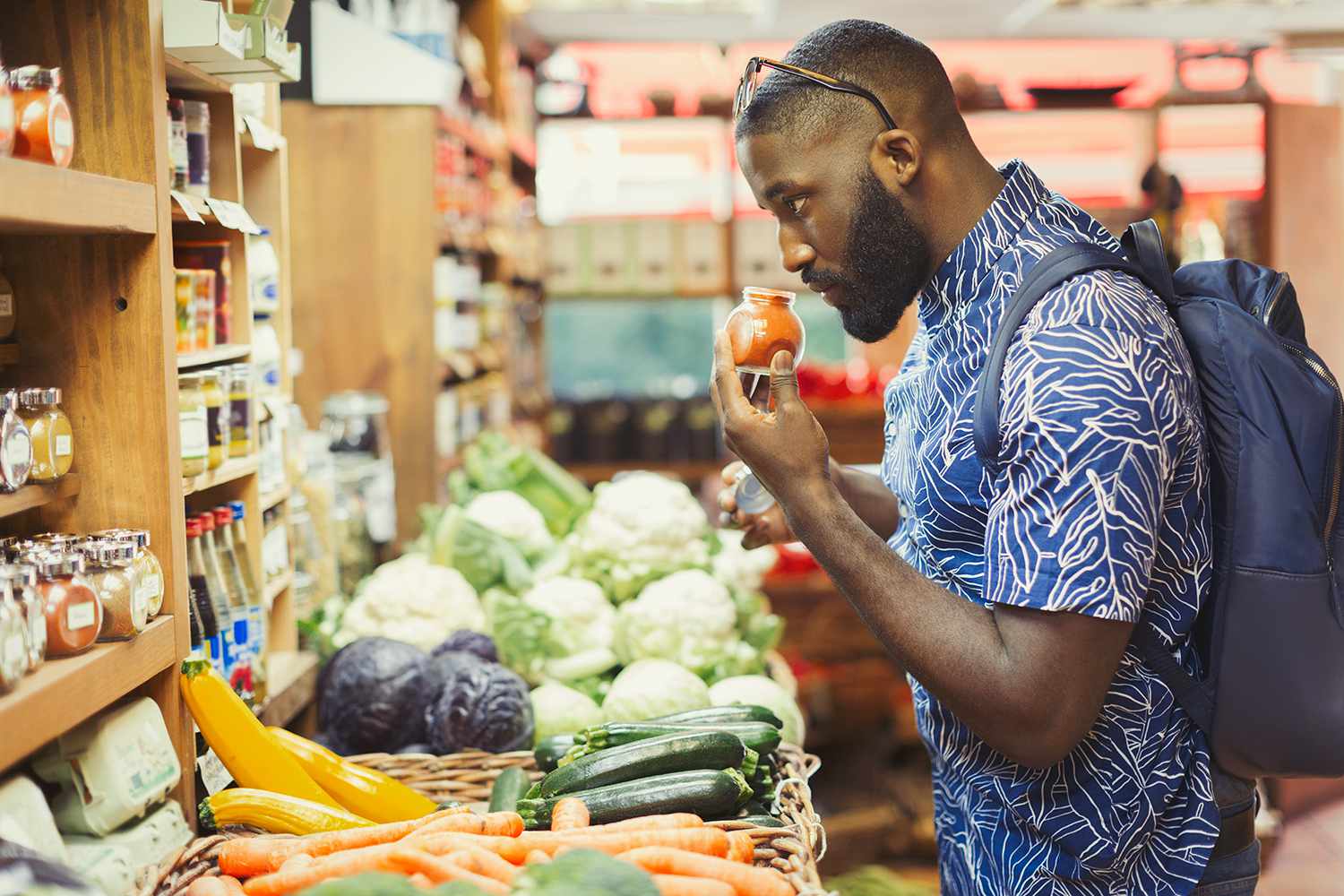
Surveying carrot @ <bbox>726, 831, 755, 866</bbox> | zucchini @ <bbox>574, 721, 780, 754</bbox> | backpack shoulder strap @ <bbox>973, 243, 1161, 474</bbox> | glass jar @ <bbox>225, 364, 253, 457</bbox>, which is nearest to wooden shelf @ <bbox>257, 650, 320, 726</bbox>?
glass jar @ <bbox>225, 364, 253, 457</bbox>

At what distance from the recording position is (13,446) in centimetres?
132

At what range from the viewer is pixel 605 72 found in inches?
280

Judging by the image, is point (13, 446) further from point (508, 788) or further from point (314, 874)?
point (508, 788)

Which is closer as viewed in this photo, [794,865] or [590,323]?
[794,865]

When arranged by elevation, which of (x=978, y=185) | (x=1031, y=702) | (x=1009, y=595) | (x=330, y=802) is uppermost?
(x=978, y=185)

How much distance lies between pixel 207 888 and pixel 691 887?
1.85 feet

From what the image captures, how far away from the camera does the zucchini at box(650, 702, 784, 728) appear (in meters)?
1.94

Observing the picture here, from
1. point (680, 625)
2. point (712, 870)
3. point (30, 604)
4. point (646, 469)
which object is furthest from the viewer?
point (646, 469)

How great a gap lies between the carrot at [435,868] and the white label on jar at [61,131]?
869 millimetres

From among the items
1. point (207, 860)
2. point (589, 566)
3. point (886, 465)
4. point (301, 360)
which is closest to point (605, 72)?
point (301, 360)

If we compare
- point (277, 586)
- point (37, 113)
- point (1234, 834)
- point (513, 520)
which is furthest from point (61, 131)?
point (513, 520)

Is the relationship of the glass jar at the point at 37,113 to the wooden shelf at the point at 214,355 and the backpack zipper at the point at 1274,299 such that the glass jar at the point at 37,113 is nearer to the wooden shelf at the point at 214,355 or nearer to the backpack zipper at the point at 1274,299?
the wooden shelf at the point at 214,355

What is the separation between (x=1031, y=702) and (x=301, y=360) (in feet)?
9.74

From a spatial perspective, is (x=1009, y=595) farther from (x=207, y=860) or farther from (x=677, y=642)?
(x=677, y=642)
